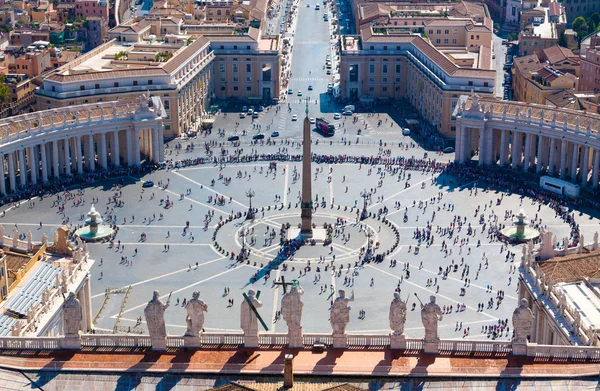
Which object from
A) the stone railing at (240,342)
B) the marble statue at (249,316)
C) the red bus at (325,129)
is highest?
the marble statue at (249,316)

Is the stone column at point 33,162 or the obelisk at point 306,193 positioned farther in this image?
the stone column at point 33,162

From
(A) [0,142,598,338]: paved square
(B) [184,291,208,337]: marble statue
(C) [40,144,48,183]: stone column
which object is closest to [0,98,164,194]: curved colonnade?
(C) [40,144,48,183]: stone column

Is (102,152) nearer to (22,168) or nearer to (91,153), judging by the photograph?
(91,153)

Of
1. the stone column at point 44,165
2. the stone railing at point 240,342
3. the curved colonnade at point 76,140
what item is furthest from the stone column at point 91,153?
the stone railing at point 240,342

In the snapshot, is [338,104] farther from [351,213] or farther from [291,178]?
[351,213]

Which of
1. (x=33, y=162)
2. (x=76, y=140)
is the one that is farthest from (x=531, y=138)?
(x=33, y=162)

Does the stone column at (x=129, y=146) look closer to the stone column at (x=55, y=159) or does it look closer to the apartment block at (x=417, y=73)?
the stone column at (x=55, y=159)
